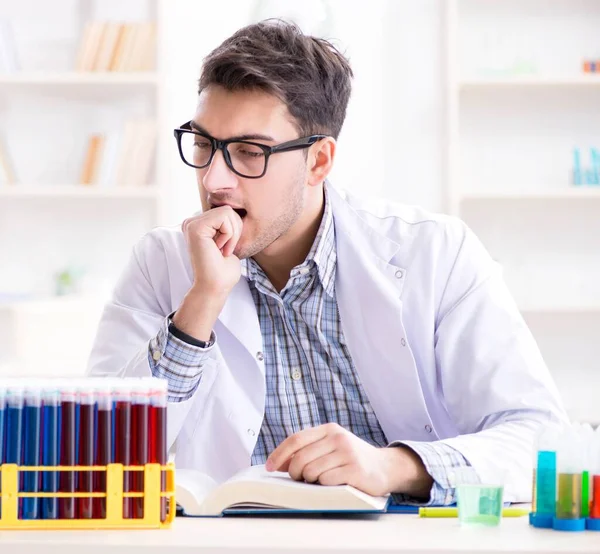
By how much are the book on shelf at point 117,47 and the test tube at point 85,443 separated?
3.21m

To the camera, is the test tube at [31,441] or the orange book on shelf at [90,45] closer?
the test tube at [31,441]

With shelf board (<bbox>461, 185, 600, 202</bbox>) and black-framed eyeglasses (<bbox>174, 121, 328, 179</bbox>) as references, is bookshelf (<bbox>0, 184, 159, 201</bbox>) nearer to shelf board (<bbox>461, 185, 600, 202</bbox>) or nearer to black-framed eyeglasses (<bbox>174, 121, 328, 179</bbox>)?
shelf board (<bbox>461, 185, 600, 202</bbox>)

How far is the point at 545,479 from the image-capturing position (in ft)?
3.36

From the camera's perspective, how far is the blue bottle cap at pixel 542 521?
40.1 inches

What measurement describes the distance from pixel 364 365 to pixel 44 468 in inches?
32.3

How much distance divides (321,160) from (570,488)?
3.24 ft

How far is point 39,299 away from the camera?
157 inches

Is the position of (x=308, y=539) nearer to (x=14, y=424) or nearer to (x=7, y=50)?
(x=14, y=424)

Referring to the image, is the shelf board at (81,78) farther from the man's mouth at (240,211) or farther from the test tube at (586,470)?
the test tube at (586,470)

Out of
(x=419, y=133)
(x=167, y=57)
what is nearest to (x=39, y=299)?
(x=167, y=57)

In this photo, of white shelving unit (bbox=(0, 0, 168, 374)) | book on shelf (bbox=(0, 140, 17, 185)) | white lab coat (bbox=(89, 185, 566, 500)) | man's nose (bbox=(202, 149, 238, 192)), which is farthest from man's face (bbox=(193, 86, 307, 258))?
book on shelf (bbox=(0, 140, 17, 185))

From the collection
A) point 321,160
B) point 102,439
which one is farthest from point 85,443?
point 321,160

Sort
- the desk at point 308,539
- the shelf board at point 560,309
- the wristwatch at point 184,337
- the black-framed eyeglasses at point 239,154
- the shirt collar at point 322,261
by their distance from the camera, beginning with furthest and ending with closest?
1. the shelf board at point 560,309
2. the shirt collar at point 322,261
3. the black-framed eyeglasses at point 239,154
4. the wristwatch at point 184,337
5. the desk at point 308,539

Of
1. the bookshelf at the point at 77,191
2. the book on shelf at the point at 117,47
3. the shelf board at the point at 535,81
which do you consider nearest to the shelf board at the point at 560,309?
the shelf board at the point at 535,81
